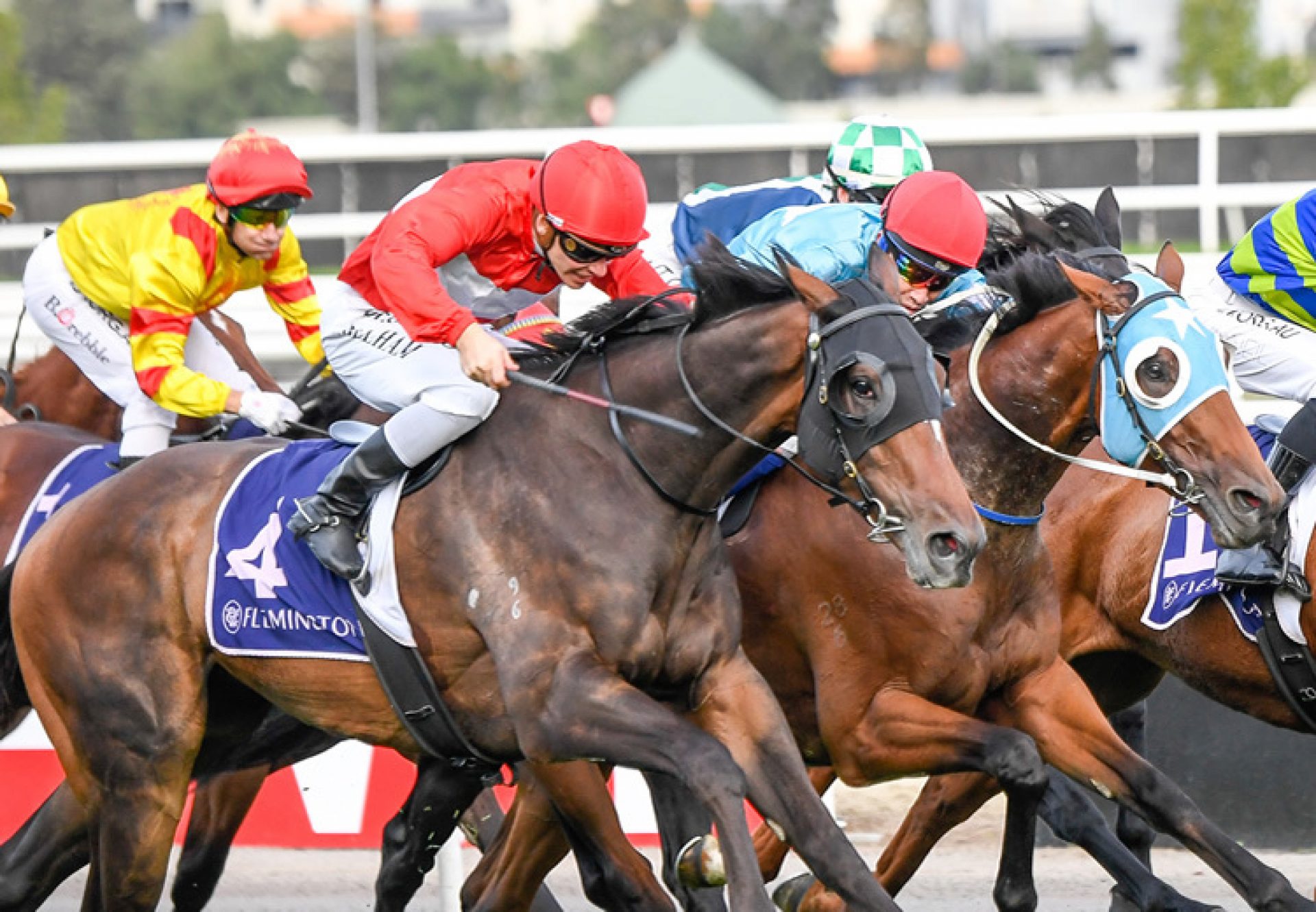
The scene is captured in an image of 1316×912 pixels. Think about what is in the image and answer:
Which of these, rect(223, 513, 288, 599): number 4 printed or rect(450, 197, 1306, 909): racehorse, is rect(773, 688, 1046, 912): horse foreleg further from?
Answer: rect(223, 513, 288, 599): number 4 printed

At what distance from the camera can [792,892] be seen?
18.6 ft

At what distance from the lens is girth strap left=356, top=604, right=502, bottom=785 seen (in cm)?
466

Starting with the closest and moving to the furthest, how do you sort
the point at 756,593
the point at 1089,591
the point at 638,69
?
the point at 756,593, the point at 1089,591, the point at 638,69

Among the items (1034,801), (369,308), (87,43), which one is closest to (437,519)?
(369,308)

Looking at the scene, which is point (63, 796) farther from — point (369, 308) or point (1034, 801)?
point (1034, 801)

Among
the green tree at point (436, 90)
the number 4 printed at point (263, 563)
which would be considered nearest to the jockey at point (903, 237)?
the number 4 printed at point (263, 563)

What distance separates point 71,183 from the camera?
9859 millimetres

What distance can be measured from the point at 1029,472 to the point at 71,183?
6174 millimetres

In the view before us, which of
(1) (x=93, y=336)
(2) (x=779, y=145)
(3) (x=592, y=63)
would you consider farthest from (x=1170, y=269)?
(3) (x=592, y=63)

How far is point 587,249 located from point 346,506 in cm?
79

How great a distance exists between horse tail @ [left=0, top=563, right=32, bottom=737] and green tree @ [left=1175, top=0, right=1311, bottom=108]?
27271 millimetres

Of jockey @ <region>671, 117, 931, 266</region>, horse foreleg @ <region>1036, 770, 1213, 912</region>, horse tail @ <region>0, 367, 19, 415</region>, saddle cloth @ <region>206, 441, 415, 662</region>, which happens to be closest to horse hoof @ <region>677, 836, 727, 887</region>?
saddle cloth @ <region>206, 441, 415, 662</region>

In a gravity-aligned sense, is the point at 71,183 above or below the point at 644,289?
below

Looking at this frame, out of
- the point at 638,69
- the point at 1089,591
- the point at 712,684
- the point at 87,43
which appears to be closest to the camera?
the point at 712,684
